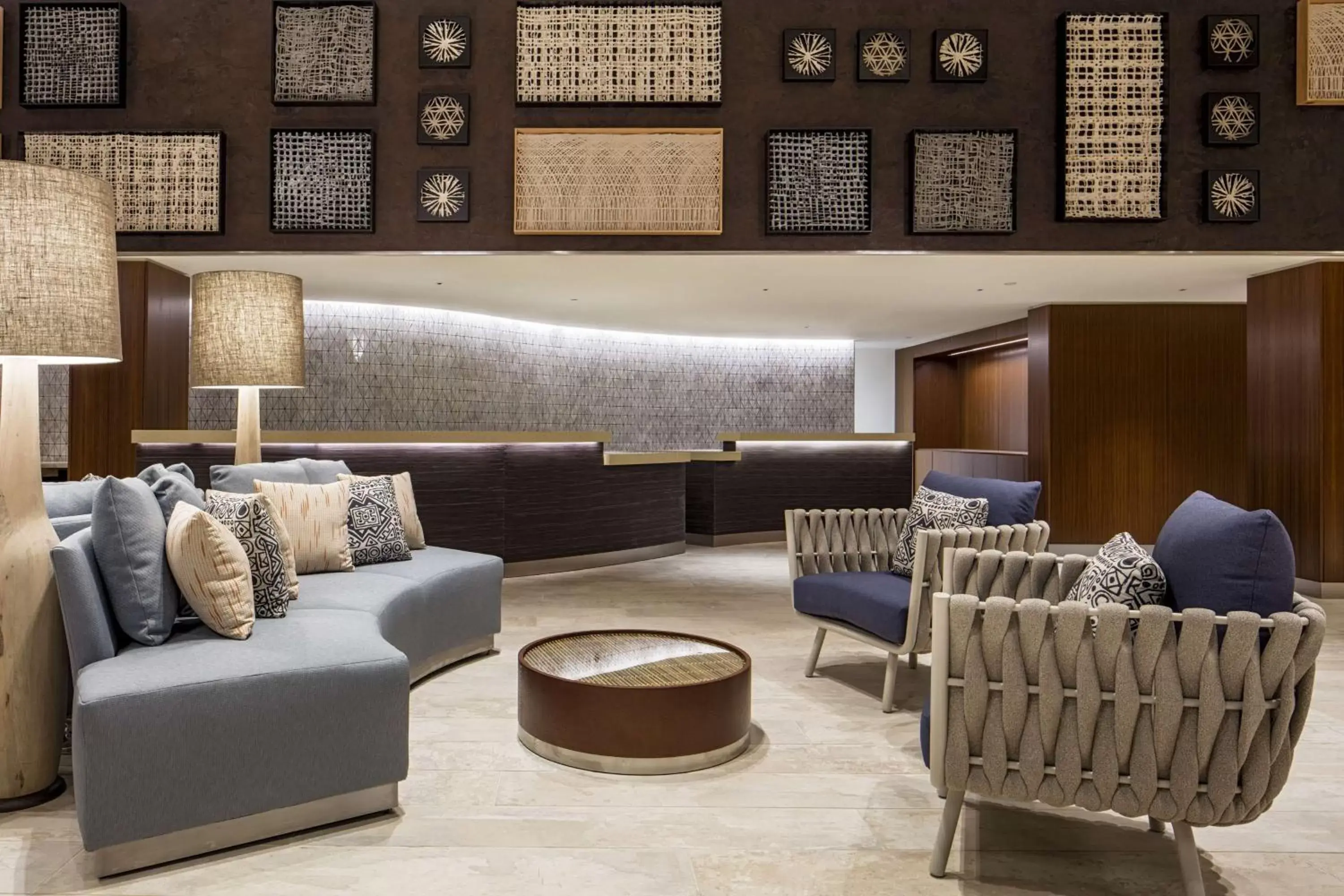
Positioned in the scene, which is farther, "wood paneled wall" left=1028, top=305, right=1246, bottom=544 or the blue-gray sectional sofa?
"wood paneled wall" left=1028, top=305, right=1246, bottom=544

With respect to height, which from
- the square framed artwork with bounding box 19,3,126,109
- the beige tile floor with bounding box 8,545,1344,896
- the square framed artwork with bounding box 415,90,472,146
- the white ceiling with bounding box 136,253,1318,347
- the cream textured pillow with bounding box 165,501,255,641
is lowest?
the beige tile floor with bounding box 8,545,1344,896

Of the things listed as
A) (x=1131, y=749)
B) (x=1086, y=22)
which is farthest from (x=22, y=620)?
(x=1086, y=22)

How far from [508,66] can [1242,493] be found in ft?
24.8

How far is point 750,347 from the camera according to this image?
11234 millimetres

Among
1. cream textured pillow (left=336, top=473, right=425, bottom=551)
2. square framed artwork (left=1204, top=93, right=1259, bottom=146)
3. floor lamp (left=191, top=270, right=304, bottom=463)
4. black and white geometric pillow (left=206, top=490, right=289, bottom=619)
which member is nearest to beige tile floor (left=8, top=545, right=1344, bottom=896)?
black and white geometric pillow (left=206, top=490, right=289, bottom=619)

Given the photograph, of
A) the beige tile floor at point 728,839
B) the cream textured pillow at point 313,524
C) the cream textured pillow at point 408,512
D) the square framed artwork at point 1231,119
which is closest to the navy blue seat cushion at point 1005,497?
the beige tile floor at point 728,839

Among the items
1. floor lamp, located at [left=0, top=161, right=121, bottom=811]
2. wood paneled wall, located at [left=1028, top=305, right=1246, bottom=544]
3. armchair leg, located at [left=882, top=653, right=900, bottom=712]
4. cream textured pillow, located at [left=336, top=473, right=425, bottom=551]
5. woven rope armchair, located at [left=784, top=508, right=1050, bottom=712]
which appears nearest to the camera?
floor lamp, located at [left=0, top=161, right=121, bottom=811]

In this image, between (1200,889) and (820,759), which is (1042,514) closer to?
(820,759)

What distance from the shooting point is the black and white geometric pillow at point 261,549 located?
2934 mm

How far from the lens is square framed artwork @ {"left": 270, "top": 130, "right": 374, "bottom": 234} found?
19.5 ft

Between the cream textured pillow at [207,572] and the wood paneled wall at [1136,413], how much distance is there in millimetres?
7289

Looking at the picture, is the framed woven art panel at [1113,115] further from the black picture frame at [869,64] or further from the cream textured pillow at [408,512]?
the cream textured pillow at [408,512]

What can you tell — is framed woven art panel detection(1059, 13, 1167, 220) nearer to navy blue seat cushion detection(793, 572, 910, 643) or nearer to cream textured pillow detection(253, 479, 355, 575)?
navy blue seat cushion detection(793, 572, 910, 643)

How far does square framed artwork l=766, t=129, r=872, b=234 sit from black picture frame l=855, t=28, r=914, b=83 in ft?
1.24
